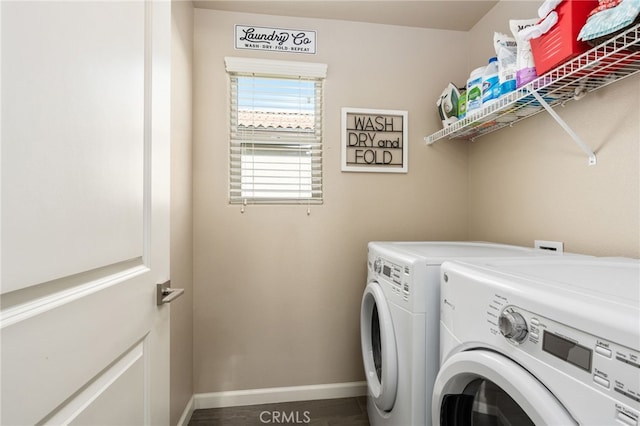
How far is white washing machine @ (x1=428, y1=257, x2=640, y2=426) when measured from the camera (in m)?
0.45

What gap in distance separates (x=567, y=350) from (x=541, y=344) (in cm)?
5

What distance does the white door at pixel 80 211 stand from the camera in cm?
39

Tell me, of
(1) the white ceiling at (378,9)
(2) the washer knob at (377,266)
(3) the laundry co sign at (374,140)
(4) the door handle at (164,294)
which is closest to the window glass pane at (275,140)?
(3) the laundry co sign at (374,140)

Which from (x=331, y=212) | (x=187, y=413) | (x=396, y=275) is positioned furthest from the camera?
(x=331, y=212)

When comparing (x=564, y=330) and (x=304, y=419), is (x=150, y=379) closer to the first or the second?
(x=564, y=330)

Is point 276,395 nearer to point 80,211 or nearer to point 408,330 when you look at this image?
point 408,330

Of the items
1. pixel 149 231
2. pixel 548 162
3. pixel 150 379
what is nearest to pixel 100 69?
pixel 149 231

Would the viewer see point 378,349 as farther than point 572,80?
Yes

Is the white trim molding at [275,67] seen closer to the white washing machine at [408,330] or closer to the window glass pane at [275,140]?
the window glass pane at [275,140]

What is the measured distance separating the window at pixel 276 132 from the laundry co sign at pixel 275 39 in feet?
0.38

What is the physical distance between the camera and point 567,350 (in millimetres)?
516

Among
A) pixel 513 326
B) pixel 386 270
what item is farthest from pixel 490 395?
pixel 386 270

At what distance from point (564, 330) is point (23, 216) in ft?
2.90

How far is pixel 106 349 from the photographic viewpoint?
58 centimetres
